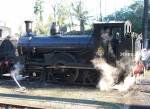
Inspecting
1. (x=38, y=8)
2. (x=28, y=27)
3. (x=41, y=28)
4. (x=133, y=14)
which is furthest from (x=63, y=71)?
(x=38, y=8)

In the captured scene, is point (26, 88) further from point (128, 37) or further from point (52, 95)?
point (128, 37)

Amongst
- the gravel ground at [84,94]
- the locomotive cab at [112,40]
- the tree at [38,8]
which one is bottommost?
the gravel ground at [84,94]

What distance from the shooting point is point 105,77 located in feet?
46.9

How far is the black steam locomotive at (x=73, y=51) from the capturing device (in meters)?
14.1

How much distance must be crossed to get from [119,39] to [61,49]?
2.61 m

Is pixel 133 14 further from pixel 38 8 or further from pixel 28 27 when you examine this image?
pixel 38 8

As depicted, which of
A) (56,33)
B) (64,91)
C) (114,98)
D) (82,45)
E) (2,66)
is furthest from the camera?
(2,66)

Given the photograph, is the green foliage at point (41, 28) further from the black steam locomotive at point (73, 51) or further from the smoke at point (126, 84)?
the smoke at point (126, 84)

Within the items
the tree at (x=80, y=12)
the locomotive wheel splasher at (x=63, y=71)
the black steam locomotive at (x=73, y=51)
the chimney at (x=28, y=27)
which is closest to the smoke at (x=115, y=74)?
the black steam locomotive at (x=73, y=51)

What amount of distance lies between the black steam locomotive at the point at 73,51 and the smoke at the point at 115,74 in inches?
7.4

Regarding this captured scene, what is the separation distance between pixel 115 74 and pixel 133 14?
2825 centimetres

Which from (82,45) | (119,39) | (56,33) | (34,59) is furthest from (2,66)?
(119,39)

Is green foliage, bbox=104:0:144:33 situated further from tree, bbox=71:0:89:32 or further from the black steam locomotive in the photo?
the black steam locomotive

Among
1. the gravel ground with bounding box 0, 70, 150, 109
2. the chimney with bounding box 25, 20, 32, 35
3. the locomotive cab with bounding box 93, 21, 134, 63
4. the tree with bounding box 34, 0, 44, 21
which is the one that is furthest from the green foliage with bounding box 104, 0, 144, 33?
the locomotive cab with bounding box 93, 21, 134, 63
